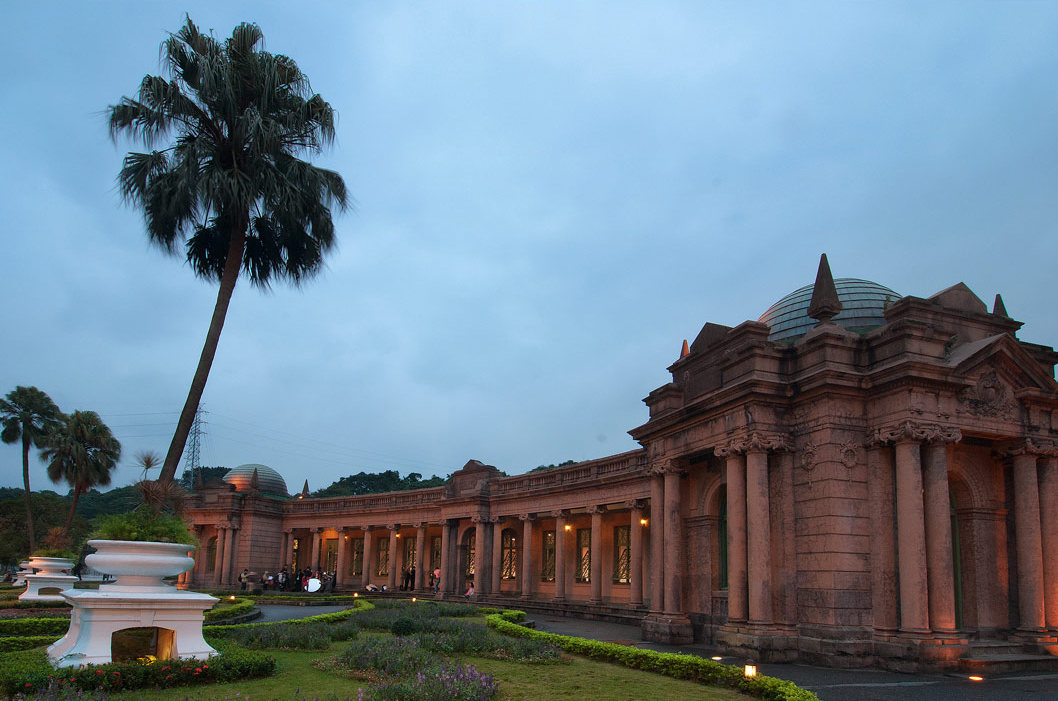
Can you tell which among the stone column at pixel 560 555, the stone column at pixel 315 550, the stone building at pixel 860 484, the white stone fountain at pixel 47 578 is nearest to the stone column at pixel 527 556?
the stone column at pixel 560 555

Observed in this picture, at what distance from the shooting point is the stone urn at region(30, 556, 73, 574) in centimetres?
2877

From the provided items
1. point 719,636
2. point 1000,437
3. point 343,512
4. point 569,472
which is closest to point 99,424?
point 343,512

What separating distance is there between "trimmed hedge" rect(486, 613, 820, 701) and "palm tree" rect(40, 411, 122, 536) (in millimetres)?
36665

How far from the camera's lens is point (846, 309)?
21422 mm

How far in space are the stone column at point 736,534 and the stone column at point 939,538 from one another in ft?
12.7

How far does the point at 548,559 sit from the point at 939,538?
2269 cm

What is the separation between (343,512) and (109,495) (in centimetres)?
7184

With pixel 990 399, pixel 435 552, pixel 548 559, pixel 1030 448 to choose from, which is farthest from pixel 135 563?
pixel 435 552

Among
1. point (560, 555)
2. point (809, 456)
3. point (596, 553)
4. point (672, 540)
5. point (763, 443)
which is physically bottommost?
point (560, 555)

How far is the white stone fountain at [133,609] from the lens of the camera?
10.9 metres

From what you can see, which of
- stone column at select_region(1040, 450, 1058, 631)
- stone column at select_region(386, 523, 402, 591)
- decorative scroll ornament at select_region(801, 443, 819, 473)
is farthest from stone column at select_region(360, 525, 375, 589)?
stone column at select_region(1040, 450, 1058, 631)

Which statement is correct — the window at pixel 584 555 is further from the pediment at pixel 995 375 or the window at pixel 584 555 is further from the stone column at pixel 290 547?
the stone column at pixel 290 547

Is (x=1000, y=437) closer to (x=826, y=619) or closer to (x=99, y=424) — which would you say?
(x=826, y=619)

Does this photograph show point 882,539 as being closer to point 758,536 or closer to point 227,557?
point 758,536
